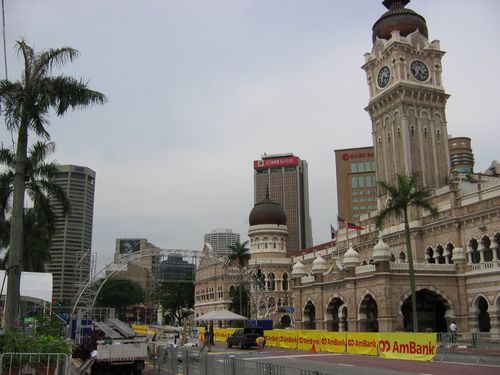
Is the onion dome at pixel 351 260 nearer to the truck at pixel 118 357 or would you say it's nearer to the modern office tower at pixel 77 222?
the modern office tower at pixel 77 222

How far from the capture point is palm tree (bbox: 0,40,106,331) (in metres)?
18.3

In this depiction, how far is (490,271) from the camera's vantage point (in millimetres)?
35406

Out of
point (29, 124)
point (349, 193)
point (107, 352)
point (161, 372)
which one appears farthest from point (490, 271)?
point (349, 193)

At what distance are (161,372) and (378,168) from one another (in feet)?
→ 129

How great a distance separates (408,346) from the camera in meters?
24.8

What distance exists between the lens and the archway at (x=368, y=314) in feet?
125

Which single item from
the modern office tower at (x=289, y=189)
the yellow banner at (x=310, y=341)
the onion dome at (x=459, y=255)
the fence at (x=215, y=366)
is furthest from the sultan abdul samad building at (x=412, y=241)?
the modern office tower at (x=289, y=189)

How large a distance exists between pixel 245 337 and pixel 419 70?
32.6 metres

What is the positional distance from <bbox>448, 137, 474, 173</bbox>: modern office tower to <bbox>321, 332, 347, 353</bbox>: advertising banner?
61017 mm

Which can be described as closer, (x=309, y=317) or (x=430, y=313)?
(x=430, y=313)

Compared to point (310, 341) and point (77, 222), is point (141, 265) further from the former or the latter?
point (310, 341)

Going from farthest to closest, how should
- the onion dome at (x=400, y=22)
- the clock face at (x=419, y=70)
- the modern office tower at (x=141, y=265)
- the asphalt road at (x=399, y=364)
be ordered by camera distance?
the modern office tower at (x=141, y=265) < the onion dome at (x=400, y=22) < the clock face at (x=419, y=70) < the asphalt road at (x=399, y=364)

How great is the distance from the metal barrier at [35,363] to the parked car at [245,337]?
880 inches

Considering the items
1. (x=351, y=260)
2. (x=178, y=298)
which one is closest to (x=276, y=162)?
(x=178, y=298)
